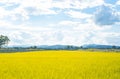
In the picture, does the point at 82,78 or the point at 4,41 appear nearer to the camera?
the point at 82,78

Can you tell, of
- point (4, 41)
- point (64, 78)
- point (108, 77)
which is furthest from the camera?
point (4, 41)

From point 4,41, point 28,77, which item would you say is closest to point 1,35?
point 4,41

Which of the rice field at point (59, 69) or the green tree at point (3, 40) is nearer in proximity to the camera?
the rice field at point (59, 69)

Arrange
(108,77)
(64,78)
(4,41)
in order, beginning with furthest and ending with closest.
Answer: (4,41)
(108,77)
(64,78)

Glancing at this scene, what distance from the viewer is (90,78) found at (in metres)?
11.2

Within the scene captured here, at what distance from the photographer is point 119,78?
457 inches

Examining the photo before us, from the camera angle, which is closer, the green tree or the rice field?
the rice field

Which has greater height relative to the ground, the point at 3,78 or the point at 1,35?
the point at 1,35

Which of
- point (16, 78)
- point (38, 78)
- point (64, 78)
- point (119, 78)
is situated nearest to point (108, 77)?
point (119, 78)

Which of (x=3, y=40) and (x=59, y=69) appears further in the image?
(x=3, y=40)

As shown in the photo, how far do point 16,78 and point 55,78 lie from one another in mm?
1448

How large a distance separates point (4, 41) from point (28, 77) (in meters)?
131

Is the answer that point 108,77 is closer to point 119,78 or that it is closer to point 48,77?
point 119,78

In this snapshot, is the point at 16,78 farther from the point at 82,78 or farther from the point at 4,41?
the point at 4,41
